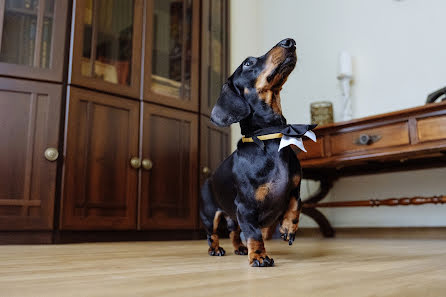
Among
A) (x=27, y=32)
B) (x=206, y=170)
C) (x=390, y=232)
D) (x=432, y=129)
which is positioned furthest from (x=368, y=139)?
(x=27, y=32)

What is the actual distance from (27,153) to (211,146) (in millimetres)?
991

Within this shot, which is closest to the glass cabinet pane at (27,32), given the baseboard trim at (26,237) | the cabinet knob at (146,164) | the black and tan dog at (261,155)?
the cabinet knob at (146,164)

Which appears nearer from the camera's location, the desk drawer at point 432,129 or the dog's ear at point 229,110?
the dog's ear at point 229,110

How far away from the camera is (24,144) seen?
66.3 inches

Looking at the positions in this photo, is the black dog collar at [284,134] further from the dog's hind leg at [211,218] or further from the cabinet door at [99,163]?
the cabinet door at [99,163]

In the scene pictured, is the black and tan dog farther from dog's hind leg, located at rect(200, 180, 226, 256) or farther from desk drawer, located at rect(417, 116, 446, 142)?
desk drawer, located at rect(417, 116, 446, 142)

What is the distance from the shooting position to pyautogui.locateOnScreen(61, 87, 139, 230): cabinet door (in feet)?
5.74

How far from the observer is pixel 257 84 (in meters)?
0.97

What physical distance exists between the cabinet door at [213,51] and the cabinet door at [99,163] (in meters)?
0.53

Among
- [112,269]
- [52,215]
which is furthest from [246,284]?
[52,215]

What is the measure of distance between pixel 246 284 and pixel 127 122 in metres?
1.50

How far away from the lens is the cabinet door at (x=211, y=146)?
2234 millimetres

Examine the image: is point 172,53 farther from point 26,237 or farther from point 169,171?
point 26,237

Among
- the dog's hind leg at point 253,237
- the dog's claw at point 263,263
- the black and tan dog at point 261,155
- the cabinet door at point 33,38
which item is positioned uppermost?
the cabinet door at point 33,38
